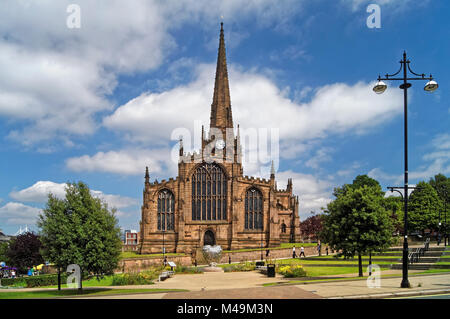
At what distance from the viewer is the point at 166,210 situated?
202 feet

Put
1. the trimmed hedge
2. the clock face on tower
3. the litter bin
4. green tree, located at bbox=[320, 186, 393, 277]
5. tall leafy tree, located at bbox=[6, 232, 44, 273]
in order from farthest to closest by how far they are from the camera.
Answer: the clock face on tower, tall leafy tree, located at bbox=[6, 232, 44, 273], the trimmed hedge, the litter bin, green tree, located at bbox=[320, 186, 393, 277]

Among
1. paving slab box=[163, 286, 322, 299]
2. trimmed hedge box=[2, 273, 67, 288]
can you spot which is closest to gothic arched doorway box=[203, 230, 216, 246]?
trimmed hedge box=[2, 273, 67, 288]

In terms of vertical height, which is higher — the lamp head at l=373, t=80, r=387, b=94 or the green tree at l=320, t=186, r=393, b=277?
the lamp head at l=373, t=80, r=387, b=94

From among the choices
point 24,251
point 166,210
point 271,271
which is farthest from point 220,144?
point 271,271

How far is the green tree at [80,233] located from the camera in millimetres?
21217

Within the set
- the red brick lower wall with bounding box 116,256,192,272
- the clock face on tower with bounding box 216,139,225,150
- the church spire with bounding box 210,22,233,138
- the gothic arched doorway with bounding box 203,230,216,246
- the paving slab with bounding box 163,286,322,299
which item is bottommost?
the red brick lower wall with bounding box 116,256,192,272

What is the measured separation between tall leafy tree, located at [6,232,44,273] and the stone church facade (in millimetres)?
23260

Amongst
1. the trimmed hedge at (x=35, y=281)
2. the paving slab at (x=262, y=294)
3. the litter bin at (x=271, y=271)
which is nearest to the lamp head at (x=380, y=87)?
the paving slab at (x=262, y=294)

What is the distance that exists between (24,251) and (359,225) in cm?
3166

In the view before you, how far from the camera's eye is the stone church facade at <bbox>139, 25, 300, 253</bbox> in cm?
5919

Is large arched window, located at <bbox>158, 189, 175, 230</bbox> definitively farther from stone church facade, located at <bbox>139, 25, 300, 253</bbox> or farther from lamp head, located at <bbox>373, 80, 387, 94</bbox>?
lamp head, located at <bbox>373, 80, 387, 94</bbox>

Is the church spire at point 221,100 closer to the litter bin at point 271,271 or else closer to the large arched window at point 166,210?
the large arched window at point 166,210

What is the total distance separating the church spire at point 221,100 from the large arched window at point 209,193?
10.9 m
